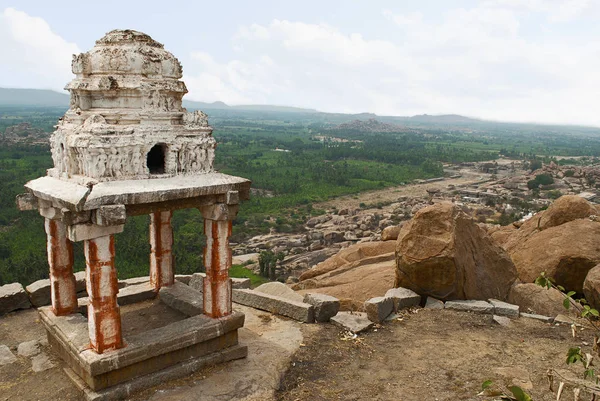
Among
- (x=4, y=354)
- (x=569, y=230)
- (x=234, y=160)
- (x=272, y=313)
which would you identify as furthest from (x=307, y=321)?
Answer: (x=234, y=160)

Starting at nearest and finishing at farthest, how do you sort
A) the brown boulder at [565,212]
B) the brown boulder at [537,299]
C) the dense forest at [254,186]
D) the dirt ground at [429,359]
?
the dirt ground at [429,359]
the brown boulder at [537,299]
the brown boulder at [565,212]
the dense forest at [254,186]


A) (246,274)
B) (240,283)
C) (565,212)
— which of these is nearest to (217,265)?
(240,283)

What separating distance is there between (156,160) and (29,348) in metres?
3.47

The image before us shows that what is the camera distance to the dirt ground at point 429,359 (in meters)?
6.71

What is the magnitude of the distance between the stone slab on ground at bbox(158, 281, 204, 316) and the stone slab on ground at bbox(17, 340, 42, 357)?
6.63ft

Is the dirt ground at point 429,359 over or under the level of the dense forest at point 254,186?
over

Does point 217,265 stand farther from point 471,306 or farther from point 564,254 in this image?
point 564,254

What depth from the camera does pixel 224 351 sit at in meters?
7.26

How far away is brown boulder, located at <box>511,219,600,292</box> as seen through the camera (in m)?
10.6

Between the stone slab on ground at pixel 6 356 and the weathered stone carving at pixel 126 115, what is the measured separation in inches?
112

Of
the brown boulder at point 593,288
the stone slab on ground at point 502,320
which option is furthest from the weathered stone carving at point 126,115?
the brown boulder at point 593,288

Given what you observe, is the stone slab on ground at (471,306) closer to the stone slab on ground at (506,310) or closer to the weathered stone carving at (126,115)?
the stone slab on ground at (506,310)

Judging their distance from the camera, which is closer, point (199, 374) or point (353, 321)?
point (199, 374)

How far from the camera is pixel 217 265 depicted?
7.33 metres
